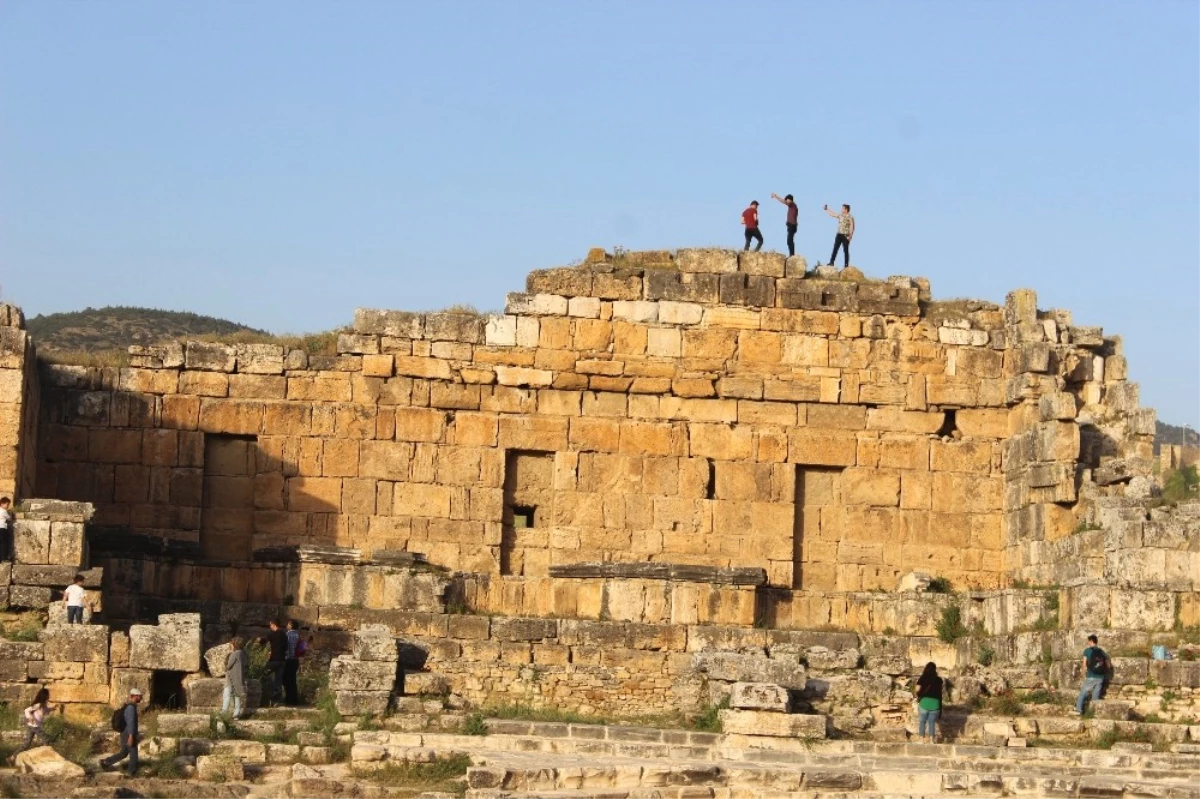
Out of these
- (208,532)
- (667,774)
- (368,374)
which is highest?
(368,374)

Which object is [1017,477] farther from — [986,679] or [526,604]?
[526,604]

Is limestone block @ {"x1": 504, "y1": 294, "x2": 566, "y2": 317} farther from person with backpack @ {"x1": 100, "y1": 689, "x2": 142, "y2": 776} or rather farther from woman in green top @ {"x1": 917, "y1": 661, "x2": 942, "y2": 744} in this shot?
person with backpack @ {"x1": 100, "y1": 689, "x2": 142, "y2": 776}

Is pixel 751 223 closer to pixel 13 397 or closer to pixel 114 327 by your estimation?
pixel 13 397

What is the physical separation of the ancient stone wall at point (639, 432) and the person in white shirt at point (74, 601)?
14.8ft

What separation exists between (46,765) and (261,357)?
10203 millimetres

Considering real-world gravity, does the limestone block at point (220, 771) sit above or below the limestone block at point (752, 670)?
below

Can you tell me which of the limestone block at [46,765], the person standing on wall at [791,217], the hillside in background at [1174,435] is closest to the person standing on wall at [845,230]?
the person standing on wall at [791,217]

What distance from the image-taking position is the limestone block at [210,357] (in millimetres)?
33188

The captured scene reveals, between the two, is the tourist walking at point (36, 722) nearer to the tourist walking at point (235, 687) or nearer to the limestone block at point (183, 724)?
the limestone block at point (183, 724)

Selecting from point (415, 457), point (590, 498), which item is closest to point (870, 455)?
point (590, 498)

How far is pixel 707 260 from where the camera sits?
111 feet

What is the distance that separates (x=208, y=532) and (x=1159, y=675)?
12589 mm

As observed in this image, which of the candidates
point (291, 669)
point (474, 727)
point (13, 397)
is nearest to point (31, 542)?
point (13, 397)

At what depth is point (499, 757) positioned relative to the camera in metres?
25.3
